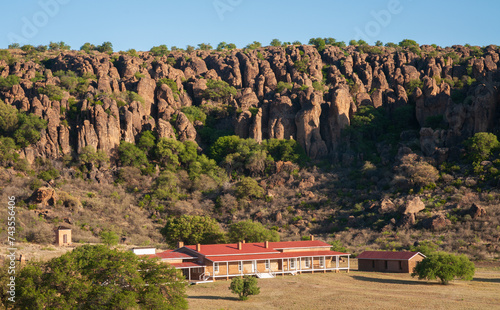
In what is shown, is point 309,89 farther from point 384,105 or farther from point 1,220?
point 1,220

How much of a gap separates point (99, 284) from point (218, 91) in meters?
76.5

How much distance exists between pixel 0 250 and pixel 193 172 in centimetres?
3749

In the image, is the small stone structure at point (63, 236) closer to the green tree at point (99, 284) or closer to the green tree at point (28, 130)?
the green tree at point (28, 130)

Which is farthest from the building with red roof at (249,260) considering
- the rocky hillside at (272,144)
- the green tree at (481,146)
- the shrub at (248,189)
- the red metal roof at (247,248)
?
the green tree at (481,146)

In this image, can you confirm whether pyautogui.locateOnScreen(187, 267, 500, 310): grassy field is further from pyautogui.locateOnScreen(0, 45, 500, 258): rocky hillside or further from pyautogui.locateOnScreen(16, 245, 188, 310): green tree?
pyautogui.locateOnScreen(0, 45, 500, 258): rocky hillside

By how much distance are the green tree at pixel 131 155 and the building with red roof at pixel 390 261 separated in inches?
1664

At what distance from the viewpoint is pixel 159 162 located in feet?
290

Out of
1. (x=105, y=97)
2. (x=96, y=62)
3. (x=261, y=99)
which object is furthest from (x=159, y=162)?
(x=96, y=62)

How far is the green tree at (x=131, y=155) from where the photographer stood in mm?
85119

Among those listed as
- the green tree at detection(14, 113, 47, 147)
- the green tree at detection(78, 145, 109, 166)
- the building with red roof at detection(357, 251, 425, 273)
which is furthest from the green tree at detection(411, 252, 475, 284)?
the green tree at detection(14, 113, 47, 147)

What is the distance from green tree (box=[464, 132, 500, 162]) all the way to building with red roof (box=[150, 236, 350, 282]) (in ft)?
93.6

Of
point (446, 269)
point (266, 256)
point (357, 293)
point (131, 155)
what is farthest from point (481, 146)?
point (131, 155)

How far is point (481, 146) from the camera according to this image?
74.1 m

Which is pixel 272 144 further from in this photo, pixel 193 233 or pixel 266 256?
pixel 266 256
